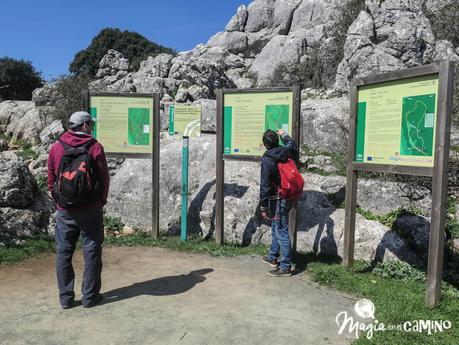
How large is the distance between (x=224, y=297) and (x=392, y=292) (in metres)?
1.88

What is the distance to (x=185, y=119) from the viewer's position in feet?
23.4

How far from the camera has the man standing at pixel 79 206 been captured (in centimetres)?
409

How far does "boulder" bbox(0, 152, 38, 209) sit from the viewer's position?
7152mm

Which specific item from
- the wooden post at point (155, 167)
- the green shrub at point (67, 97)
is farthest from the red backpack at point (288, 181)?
the green shrub at point (67, 97)

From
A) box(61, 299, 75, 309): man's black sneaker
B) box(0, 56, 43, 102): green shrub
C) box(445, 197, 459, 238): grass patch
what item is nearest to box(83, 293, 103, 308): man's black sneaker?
box(61, 299, 75, 309): man's black sneaker

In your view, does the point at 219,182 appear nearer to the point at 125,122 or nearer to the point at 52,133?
the point at 125,122

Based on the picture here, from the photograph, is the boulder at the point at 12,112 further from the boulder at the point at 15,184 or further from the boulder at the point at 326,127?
the boulder at the point at 326,127

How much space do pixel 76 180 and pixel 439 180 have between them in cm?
360

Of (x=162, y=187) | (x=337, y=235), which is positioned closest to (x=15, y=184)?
(x=162, y=187)

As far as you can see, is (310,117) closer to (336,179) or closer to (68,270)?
(336,179)

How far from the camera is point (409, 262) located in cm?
555

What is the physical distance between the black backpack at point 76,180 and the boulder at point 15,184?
11.8 ft

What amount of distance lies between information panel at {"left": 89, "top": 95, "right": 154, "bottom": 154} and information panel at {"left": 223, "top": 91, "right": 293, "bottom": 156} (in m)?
1.42

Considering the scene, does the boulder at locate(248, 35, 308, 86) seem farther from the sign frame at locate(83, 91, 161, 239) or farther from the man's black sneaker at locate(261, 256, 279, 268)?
the man's black sneaker at locate(261, 256, 279, 268)
